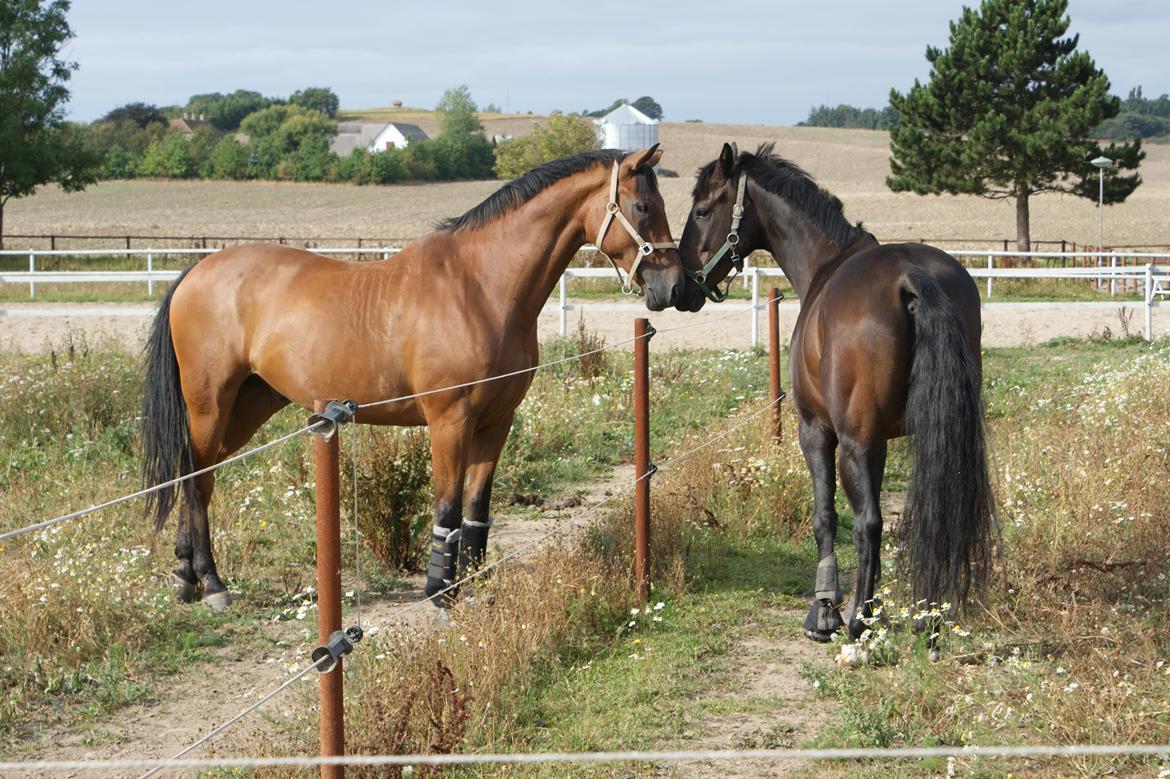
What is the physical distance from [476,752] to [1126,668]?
102 inches

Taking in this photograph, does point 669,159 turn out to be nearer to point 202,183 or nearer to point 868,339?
point 202,183

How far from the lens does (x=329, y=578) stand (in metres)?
3.22

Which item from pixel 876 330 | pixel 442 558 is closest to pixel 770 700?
pixel 876 330

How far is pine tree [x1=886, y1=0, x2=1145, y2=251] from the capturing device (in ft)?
122

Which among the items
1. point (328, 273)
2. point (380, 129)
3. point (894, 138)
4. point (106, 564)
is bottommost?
point (106, 564)

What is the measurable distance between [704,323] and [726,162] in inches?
444

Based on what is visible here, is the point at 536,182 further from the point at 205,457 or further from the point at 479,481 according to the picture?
the point at 205,457

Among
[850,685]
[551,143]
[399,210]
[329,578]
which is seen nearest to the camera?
[329,578]

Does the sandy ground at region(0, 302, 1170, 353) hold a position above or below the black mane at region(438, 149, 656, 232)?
below

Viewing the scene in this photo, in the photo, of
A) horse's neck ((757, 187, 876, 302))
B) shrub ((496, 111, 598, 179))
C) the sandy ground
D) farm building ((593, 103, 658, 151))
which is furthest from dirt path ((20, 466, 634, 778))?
farm building ((593, 103, 658, 151))

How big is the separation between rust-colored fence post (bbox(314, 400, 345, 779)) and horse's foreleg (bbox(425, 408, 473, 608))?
7.84ft

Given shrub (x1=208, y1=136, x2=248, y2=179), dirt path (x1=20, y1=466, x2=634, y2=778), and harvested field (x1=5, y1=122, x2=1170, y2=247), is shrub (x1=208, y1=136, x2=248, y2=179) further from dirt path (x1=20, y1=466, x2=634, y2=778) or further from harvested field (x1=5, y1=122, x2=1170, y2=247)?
dirt path (x1=20, y1=466, x2=634, y2=778)

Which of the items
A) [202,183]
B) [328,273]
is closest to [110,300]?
[328,273]

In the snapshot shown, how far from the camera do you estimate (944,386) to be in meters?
4.84
